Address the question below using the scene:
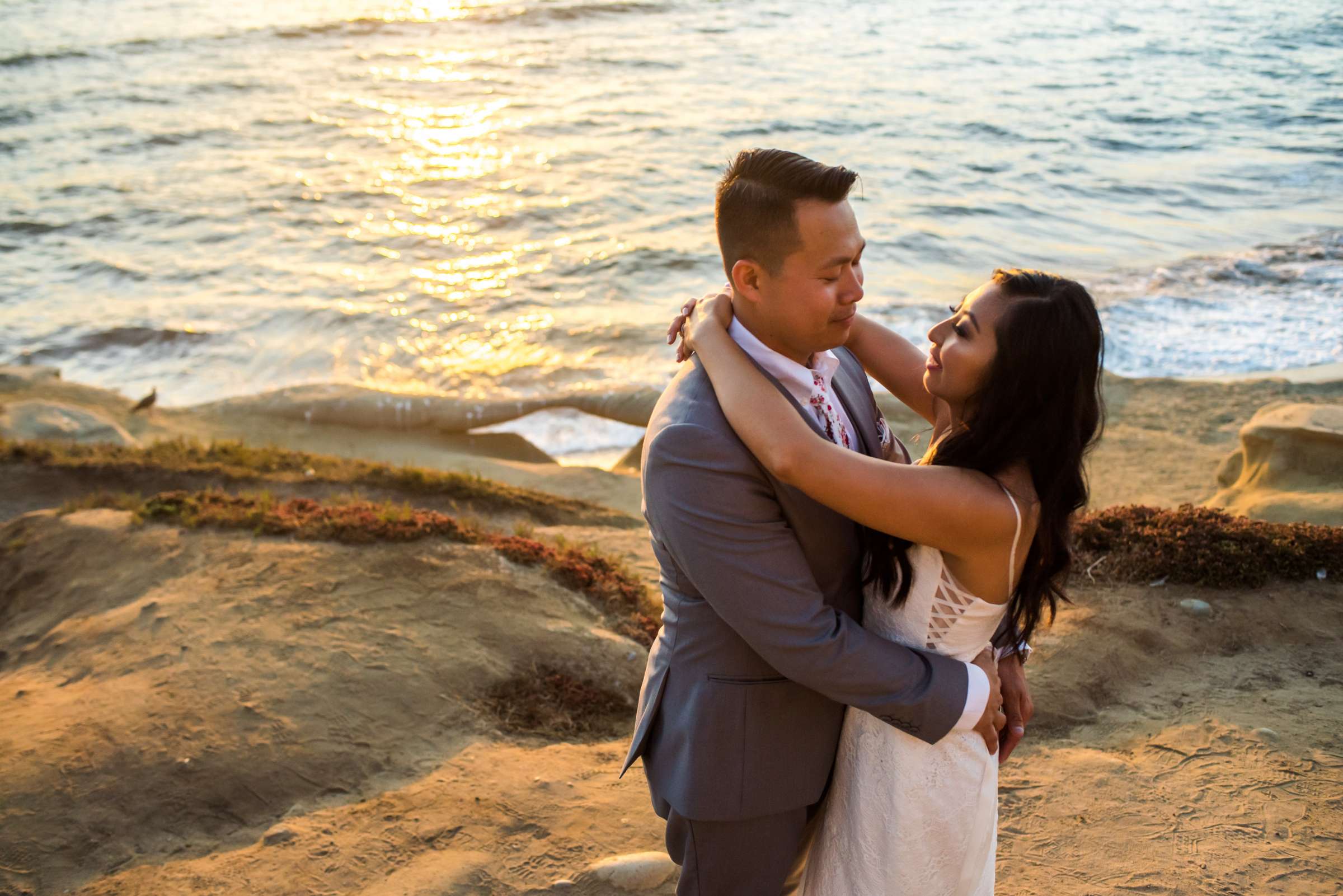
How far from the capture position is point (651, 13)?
3491 cm

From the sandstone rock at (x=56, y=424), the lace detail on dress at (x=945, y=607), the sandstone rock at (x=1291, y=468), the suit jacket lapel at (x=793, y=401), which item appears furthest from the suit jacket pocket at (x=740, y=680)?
the sandstone rock at (x=56, y=424)

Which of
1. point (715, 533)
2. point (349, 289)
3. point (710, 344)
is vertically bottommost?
point (349, 289)

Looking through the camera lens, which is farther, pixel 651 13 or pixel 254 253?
pixel 651 13

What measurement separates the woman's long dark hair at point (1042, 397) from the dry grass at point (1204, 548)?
3.71 meters

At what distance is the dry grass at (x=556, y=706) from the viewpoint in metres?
5.44

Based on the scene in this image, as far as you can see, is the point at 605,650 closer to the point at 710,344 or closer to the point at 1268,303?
the point at 710,344

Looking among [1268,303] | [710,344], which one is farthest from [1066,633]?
[1268,303]

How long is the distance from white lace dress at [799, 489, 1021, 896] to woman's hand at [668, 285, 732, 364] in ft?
A: 2.89

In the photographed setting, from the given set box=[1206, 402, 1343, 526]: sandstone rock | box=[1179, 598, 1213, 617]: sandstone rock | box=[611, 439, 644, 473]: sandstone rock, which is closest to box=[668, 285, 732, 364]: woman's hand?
box=[1179, 598, 1213, 617]: sandstone rock

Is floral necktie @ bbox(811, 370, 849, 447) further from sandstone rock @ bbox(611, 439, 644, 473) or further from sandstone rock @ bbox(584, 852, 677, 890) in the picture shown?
sandstone rock @ bbox(611, 439, 644, 473)

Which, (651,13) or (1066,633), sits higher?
(651,13)

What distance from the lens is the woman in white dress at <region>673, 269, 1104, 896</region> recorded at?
8.79ft

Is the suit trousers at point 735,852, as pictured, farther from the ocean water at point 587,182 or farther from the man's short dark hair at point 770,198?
the ocean water at point 587,182

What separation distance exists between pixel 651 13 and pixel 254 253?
2186cm
